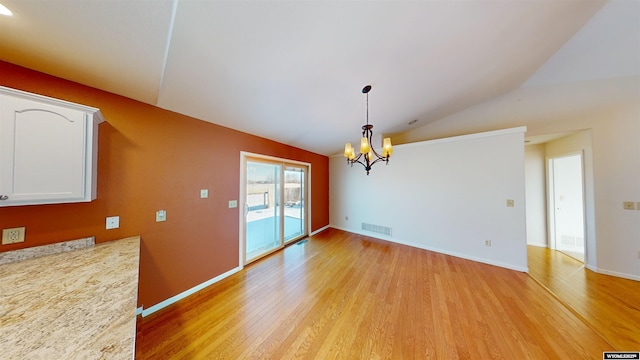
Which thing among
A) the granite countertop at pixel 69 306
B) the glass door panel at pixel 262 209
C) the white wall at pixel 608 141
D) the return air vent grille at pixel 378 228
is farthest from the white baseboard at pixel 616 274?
the granite countertop at pixel 69 306

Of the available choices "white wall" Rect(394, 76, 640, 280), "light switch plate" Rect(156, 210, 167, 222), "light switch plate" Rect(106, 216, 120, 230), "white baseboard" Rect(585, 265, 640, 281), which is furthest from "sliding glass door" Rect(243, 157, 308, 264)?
"white baseboard" Rect(585, 265, 640, 281)

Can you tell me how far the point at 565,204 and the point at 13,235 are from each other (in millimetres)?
8144

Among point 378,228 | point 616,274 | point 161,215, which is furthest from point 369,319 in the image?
point 616,274

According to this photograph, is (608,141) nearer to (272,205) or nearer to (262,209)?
(272,205)

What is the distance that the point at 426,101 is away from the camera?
333cm

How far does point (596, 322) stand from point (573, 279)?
1304 mm

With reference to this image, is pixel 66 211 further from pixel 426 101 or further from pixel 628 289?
pixel 628 289

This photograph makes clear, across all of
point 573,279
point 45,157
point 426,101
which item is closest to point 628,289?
point 573,279

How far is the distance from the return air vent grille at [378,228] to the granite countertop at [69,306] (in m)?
4.39

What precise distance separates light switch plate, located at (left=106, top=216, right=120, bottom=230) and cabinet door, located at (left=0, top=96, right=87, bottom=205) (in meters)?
0.42

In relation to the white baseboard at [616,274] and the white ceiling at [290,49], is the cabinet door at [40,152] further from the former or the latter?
the white baseboard at [616,274]

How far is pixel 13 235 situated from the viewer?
1.41 meters

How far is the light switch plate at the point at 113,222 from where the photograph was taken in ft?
5.89

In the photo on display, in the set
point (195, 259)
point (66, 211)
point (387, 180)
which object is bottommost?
point (195, 259)
